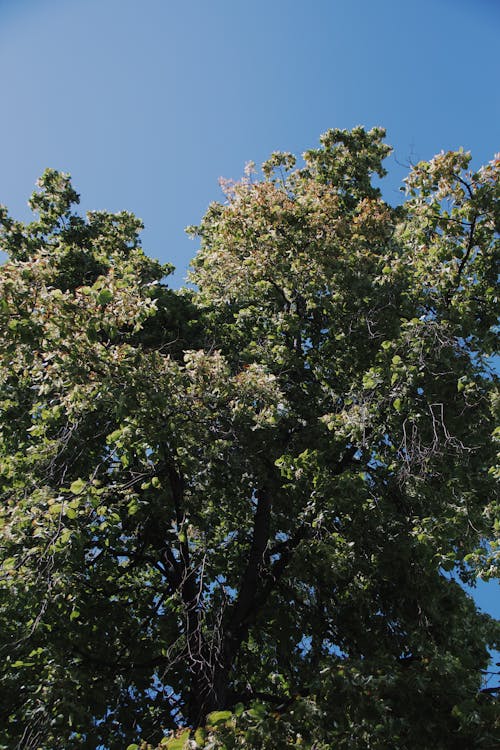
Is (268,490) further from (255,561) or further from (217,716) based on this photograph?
(217,716)

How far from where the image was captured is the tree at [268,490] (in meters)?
5.77

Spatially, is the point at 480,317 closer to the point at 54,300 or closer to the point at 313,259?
the point at 313,259

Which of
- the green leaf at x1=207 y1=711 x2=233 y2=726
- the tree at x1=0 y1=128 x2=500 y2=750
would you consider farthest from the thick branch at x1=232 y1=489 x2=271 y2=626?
the green leaf at x1=207 y1=711 x2=233 y2=726

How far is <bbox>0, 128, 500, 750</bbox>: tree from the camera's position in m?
5.77

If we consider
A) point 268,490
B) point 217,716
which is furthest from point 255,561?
point 217,716

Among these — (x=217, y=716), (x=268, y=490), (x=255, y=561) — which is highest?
(x=268, y=490)

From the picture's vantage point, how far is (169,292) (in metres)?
10.1

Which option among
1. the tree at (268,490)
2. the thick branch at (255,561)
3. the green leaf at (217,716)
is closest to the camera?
the green leaf at (217,716)

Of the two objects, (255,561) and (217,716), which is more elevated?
(255,561)

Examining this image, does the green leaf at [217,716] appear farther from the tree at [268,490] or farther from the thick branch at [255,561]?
the thick branch at [255,561]

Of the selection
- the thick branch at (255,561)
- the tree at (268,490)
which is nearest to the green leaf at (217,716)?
the tree at (268,490)

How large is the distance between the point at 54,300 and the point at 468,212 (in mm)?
5668

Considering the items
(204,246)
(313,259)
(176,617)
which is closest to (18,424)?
(176,617)

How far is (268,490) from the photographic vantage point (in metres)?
7.84
